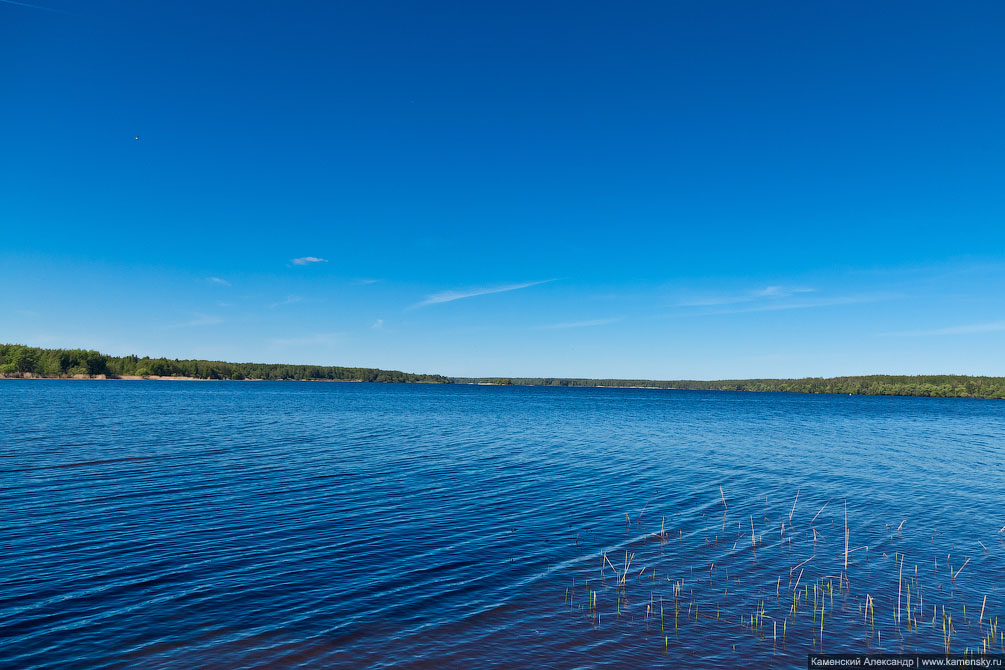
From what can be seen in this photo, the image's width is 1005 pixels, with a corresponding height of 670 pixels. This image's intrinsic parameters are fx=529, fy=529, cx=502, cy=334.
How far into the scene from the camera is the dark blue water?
1192cm

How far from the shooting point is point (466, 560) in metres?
17.5

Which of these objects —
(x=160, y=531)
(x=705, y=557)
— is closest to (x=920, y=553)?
(x=705, y=557)

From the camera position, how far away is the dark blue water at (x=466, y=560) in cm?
1192

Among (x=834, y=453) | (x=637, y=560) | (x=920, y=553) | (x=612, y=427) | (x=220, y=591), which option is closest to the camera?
(x=220, y=591)

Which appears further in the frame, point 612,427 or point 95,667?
point 612,427

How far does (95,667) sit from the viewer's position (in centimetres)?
1047

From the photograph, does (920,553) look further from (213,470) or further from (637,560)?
(213,470)

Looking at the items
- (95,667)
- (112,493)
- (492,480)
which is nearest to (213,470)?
(112,493)

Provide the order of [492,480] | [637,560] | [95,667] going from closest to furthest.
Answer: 1. [95,667]
2. [637,560]
3. [492,480]

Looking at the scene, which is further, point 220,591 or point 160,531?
point 160,531

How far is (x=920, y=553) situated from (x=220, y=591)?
23150mm

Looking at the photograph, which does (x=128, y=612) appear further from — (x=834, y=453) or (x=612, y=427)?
(x=612, y=427)

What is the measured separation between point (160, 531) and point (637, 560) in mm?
17171

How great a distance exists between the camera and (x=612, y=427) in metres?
70.8
